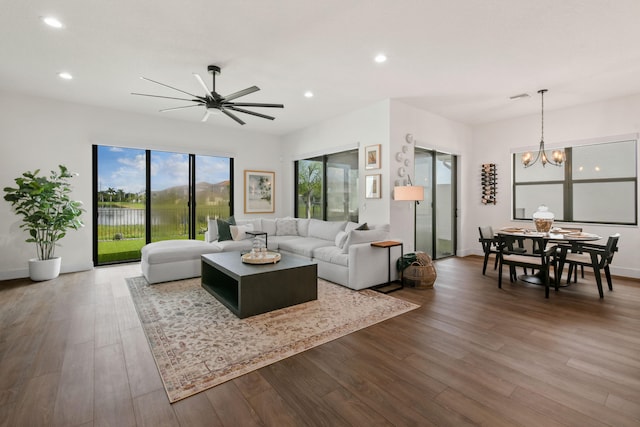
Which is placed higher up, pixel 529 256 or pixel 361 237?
pixel 361 237

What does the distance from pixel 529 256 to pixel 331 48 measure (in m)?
3.82

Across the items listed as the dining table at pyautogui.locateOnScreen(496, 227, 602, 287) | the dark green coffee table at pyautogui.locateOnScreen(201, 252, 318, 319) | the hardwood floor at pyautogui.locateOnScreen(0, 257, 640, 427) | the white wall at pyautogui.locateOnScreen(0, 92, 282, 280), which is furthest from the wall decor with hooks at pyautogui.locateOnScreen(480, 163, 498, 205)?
the white wall at pyautogui.locateOnScreen(0, 92, 282, 280)

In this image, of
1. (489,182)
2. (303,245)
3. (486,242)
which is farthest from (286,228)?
(489,182)

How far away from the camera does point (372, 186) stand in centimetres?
534

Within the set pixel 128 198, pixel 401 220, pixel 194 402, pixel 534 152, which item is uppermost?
pixel 534 152

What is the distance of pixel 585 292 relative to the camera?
3.96 metres

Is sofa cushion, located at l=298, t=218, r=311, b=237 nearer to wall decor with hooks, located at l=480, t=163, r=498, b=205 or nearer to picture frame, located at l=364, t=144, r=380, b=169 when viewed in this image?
picture frame, located at l=364, t=144, r=380, b=169

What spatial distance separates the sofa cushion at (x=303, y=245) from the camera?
4.99 metres

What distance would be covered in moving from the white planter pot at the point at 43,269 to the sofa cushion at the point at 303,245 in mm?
3626

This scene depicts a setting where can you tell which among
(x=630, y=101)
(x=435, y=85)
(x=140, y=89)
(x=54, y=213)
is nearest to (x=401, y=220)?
(x=435, y=85)

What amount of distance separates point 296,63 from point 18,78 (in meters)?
4.01

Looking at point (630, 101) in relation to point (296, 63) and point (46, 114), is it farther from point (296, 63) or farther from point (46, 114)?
point (46, 114)

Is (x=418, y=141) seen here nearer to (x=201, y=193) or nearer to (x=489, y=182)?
(x=489, y=182)

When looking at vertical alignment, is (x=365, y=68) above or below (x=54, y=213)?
above
